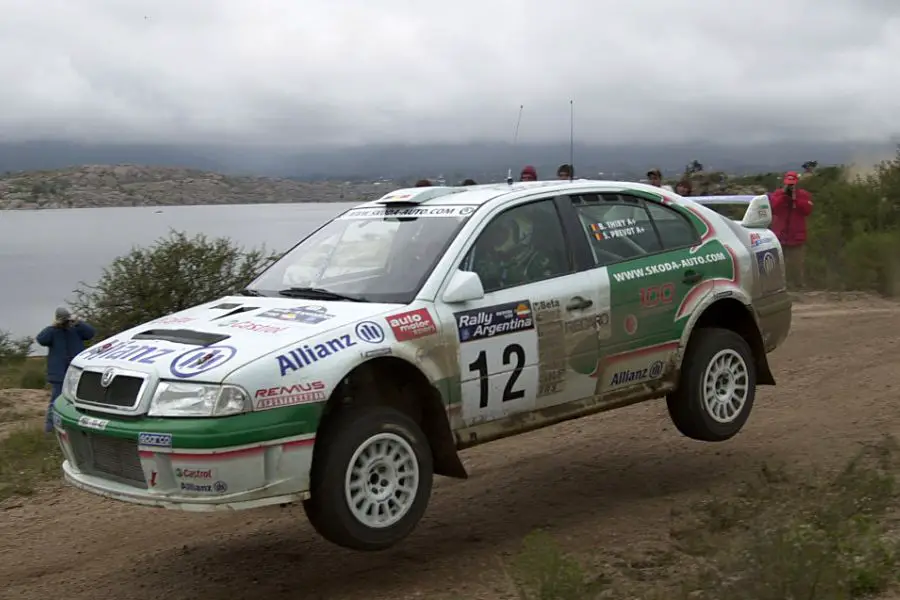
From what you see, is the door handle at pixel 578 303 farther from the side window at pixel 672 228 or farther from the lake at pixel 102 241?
the lake at pixel 102 241

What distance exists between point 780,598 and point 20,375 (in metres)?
17.6

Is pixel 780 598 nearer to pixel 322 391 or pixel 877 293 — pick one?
pixel 322 391

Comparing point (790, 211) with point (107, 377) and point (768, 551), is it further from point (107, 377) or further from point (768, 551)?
point (107, 377)

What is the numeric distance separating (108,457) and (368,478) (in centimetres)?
130

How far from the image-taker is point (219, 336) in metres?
5.35

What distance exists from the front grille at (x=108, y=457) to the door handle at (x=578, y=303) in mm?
2605

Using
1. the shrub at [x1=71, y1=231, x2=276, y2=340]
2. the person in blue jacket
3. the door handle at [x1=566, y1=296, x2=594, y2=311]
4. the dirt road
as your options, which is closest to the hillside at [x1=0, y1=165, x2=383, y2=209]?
the shrub at [x1=71, y1=231, x2=276, y2=340]

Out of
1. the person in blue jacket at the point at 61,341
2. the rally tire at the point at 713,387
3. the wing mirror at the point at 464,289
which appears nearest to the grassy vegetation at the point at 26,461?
the person in blue jacket at the point at 61,341

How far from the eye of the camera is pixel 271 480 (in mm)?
5008

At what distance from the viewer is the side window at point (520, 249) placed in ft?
20.1

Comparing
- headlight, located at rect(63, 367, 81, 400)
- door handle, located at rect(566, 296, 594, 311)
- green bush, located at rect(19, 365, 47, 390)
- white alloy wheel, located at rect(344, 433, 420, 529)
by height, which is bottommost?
green bush, located at rect(19, 365, 47, 390)

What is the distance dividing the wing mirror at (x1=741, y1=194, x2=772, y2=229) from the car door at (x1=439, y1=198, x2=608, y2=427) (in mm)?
2011

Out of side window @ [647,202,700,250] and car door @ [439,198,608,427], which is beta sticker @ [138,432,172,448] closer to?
car door @ [439,198,608,427]

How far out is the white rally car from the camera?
197 inches
